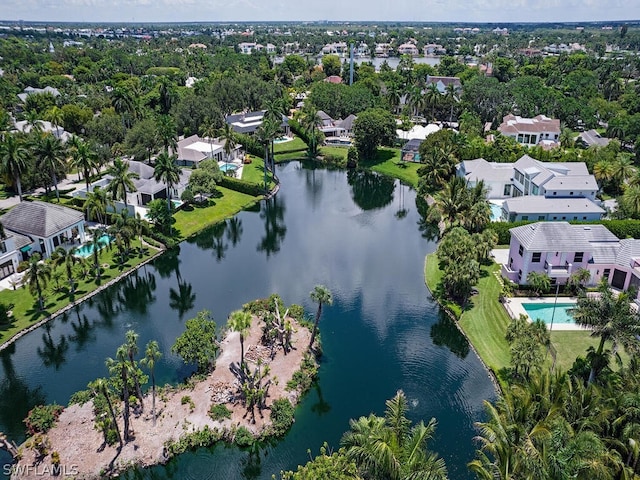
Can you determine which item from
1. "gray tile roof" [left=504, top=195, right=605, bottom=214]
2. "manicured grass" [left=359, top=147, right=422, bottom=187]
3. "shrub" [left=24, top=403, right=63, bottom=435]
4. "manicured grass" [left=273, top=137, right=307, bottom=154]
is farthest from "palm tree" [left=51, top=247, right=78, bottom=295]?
"manicured grass" [left=273, top=137, right=307, bottom=154]

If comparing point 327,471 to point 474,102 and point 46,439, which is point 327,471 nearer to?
point 46,439

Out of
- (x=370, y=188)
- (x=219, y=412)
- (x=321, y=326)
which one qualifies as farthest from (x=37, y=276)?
(x=370, y=188)

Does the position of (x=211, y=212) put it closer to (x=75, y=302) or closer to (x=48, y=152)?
(x=48, y=152)

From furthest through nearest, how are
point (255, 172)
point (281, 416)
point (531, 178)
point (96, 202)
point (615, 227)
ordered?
point (255, 172)
point (531, 178)
point (96, 202)
point (615, 227)
point (281, 416)

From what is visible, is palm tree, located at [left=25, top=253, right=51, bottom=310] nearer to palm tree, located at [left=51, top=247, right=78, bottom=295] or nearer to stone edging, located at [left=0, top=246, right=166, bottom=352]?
palm tree, located at [left=51, top=247, right=78, bottom=295]

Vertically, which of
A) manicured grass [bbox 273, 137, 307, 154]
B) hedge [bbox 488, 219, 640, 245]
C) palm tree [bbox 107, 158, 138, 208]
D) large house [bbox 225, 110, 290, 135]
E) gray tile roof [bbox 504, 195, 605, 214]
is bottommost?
manicured grass [bbox 273, 137, 307, 154]

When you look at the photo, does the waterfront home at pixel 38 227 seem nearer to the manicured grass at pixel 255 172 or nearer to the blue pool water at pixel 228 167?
the manicured grass at pixel 255 172
